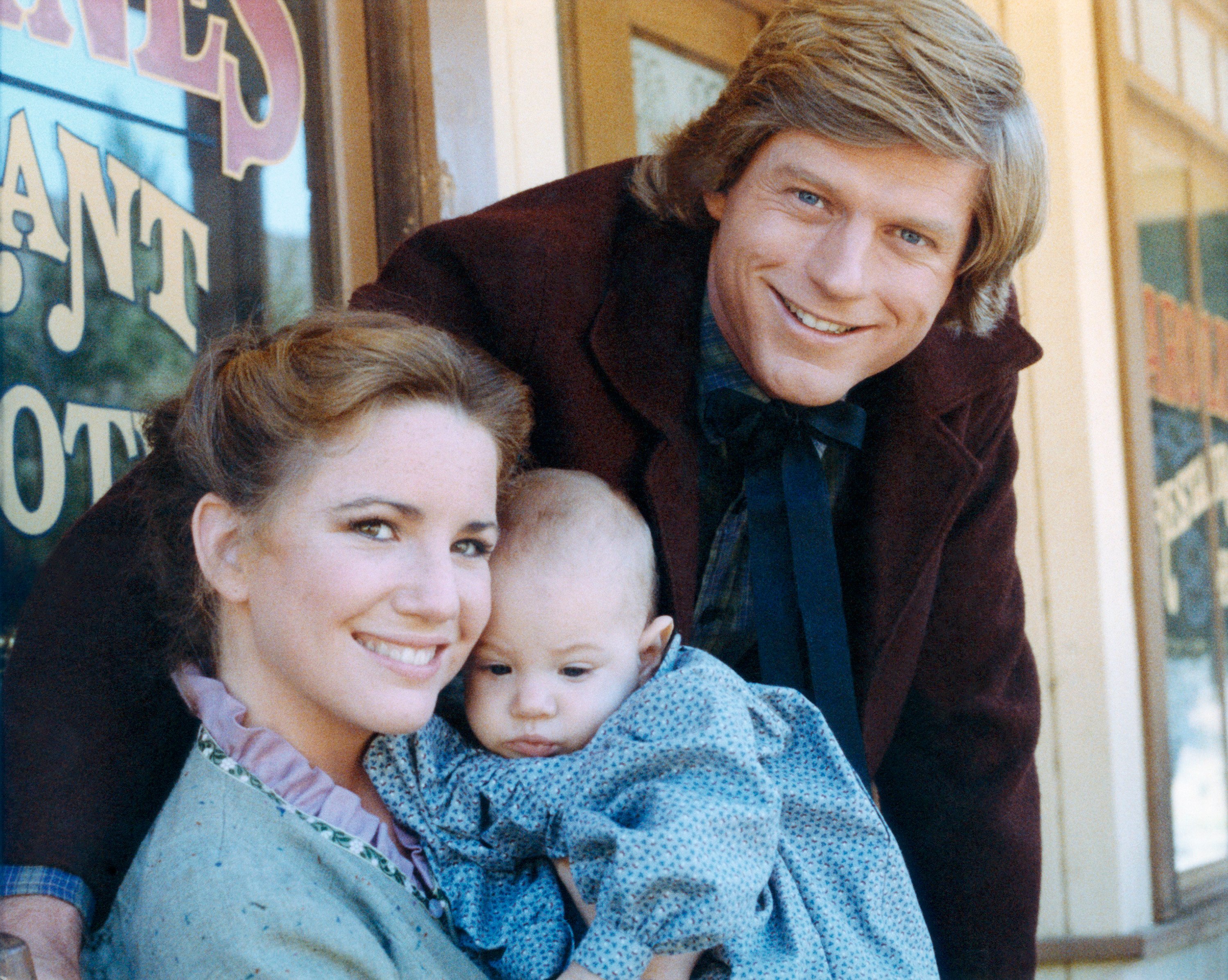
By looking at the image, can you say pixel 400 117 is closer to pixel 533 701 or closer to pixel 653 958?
pixel 533 701

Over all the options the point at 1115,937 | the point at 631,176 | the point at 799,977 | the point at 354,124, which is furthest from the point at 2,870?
the point at 1115,937

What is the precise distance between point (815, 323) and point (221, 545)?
975 millimetres

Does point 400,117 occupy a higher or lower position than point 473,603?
higher

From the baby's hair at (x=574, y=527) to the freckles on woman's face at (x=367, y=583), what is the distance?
178mm

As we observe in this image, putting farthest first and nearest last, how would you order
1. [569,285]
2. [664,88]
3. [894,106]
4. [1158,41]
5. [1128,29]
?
1. [1158,41]
2. [1128,29]
3. [664,88]
4. [569,285]
5. [894,106]

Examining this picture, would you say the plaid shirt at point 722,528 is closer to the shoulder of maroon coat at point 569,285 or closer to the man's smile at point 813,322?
the shoulder of maroon coat at point 569,285

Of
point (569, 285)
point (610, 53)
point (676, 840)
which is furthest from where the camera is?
point (610, 53)

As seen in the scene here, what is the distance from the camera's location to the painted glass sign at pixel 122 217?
202 centimetres

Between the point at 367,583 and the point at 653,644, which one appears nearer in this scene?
the point at 367,583

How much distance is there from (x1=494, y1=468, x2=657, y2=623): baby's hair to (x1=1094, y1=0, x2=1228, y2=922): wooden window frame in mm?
2897

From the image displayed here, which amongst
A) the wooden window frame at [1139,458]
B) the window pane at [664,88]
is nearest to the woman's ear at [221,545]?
the window pane at [664,88]

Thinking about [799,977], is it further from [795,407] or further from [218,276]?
[218,276]

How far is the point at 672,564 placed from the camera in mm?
1935

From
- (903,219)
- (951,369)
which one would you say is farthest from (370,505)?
(951,369)
